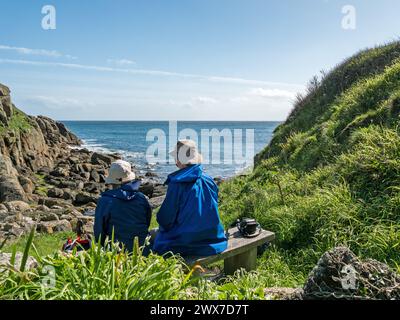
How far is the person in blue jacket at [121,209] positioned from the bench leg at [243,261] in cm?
126

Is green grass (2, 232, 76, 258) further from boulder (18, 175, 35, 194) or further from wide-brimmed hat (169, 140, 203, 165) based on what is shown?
boulder (18, 175, 35, 194)

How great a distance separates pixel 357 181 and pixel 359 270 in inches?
139

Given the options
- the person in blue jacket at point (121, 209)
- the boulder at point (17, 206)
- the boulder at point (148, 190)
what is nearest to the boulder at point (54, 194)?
the boulder at point (17, 206)

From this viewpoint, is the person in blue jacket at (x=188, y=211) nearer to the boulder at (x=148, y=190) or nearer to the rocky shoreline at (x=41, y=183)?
the rocky shoreline at (x=41, y=183)

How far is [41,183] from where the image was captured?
24.4 metres

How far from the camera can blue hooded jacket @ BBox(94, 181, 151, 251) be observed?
3.95 meters

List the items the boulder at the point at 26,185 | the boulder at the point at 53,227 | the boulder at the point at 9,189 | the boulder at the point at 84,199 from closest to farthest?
the boulder at the point at 53,227, the boulder at the point at 9,189, the boulder at the point at 84,199, the boulder at the point at 26,185

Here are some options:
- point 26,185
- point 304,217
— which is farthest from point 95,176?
point 304,217

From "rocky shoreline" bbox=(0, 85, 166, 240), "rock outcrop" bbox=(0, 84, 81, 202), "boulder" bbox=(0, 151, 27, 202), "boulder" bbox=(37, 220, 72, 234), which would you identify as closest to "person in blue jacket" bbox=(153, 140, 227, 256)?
"rocky shoreline" bbox=(0, 85, 166, 240)

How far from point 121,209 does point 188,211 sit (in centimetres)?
68

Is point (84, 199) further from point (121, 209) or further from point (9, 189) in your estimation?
point (121, 209)

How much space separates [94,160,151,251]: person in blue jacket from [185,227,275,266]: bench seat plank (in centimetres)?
65

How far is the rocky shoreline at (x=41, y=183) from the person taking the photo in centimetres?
1373
